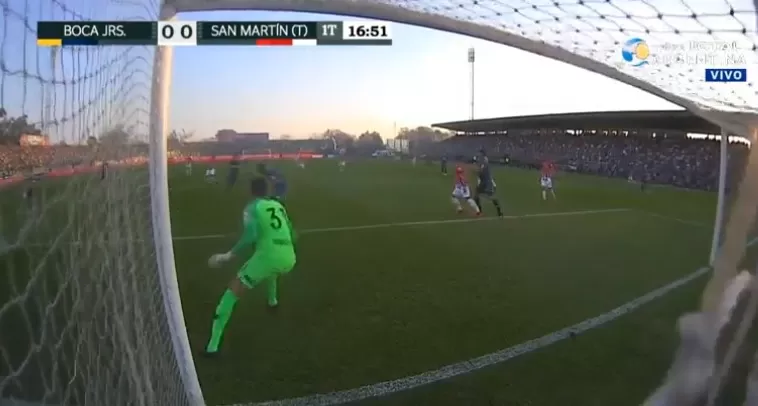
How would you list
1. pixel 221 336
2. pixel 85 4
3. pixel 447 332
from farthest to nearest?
1. pixel 447 332
2. pixel 221 336
3. pixel 85 4

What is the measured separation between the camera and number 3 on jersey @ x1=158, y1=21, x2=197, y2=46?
3.60 ft

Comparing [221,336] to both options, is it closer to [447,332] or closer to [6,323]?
[447,332]

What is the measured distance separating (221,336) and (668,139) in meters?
4.07

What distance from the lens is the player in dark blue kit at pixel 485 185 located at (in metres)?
3.87

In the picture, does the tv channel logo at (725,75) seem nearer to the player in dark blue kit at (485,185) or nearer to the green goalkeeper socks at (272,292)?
the green goalkeeper socks at (272,292)

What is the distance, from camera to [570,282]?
2225mm

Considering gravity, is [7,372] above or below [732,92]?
below

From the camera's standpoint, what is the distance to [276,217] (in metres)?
1.71

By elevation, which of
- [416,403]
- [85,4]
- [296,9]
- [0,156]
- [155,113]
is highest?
[296,9]

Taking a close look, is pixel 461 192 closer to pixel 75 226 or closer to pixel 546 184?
pixel 546 184

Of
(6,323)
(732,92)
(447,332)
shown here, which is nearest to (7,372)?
(6,323)

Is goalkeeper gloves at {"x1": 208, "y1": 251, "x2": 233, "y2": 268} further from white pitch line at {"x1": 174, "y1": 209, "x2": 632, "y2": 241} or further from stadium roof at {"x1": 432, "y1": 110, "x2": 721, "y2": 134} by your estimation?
stadium roof at {"x1": 432, "y1": 110, "x2": 721, "y2": 134}

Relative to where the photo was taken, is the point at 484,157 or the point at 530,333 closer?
the point at 530,333

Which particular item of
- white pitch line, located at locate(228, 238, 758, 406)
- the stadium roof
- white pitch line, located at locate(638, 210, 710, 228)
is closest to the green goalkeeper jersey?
white pitch line, located at locate(228, 238, 758, 406)
